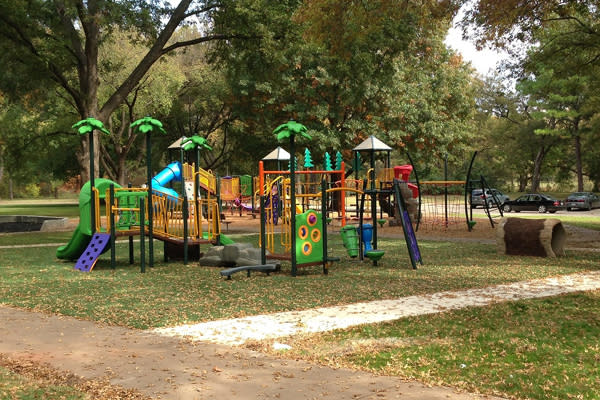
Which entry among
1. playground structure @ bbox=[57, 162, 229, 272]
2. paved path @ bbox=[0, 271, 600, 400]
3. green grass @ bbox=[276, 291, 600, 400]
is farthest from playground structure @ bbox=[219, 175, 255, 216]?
green grass @ bbox=[276, 291, 600, 400]

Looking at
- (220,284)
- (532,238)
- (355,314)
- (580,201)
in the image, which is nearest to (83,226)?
(220,284)

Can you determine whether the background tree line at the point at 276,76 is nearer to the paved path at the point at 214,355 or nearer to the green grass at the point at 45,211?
the green grass at the point at 45,211

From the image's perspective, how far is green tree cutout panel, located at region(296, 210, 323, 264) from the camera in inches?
494

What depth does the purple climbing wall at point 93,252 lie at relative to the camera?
1384 cm

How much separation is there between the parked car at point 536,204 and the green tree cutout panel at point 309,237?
89.0 ft

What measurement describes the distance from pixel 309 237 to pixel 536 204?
90.0ft

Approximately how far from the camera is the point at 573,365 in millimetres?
5996

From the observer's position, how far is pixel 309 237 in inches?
502

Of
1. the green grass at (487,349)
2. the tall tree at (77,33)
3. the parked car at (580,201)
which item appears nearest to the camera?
the green grass at (487,349)

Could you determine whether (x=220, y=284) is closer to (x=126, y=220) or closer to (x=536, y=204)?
(x=126, y=220)

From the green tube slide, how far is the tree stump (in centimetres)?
926

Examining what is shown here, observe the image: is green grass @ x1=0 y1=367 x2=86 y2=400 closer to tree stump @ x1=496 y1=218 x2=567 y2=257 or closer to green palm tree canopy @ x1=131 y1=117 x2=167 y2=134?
green palm tree canopy @ x1=131 y1=117 x2=167 y2=134

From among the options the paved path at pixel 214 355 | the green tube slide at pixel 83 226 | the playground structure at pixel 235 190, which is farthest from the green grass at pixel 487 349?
the playground structure at pixel 235 190

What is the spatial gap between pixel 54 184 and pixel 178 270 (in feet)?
241
